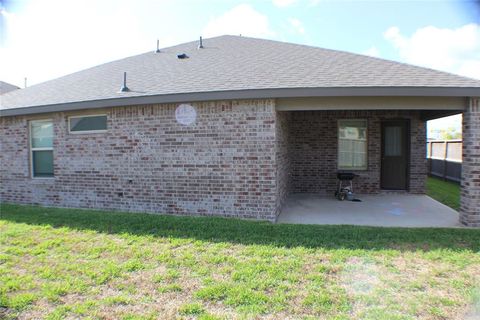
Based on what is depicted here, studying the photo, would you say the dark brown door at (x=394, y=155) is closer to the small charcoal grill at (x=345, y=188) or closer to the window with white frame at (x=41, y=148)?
the small charcoal grill at (x=345, y=188)

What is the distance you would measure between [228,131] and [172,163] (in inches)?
57.1

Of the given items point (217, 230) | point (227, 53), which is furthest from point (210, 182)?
point (227, 53)

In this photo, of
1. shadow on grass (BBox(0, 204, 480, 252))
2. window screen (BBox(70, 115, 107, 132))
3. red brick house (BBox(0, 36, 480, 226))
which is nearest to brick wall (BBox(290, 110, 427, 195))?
red brick house (BBox(0, 36, 480, 226))

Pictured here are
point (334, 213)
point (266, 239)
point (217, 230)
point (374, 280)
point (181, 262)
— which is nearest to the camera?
point (374, 280)

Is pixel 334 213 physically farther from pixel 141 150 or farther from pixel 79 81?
pixel 79 81

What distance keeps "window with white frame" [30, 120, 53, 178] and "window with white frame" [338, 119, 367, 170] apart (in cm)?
806

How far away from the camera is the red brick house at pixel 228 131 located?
19.1 ft

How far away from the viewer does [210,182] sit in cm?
635

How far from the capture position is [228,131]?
6172 mm

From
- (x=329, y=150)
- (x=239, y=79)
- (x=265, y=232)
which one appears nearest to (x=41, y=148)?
(x=239, y=79)

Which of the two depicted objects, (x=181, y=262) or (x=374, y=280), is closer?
(x=374, y=280)

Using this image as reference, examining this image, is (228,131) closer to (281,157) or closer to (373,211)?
(281,157)

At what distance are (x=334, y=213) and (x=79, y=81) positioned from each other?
8098mm

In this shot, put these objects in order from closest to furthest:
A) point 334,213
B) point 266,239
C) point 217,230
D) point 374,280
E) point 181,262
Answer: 1. point 374,280
2. point 181,262
3. point 266,239
4. point 217,230
5. point 334,213
